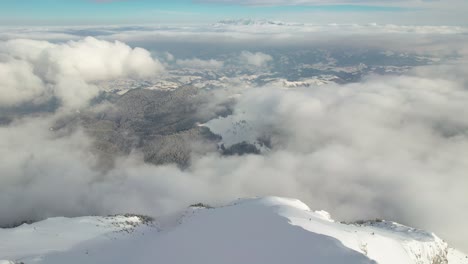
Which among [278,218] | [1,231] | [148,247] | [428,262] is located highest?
[278,218]

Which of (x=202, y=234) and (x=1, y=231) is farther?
(x=1, y=231)

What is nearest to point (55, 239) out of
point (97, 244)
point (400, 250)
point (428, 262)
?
point (97, 244)

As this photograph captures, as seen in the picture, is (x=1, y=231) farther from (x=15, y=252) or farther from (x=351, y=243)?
(x=351, y=243)

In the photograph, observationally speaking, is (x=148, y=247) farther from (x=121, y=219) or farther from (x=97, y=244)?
(x=121, y=219)

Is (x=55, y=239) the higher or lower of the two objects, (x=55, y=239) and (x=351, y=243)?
the lower

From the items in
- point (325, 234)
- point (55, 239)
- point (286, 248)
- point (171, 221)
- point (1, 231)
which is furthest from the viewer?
point (171, 221)

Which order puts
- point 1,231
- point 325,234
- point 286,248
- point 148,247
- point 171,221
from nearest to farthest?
point 286,248, point 325,234, point 148,247, point 1,231, point 171,221

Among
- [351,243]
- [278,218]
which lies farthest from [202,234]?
[351,243]
